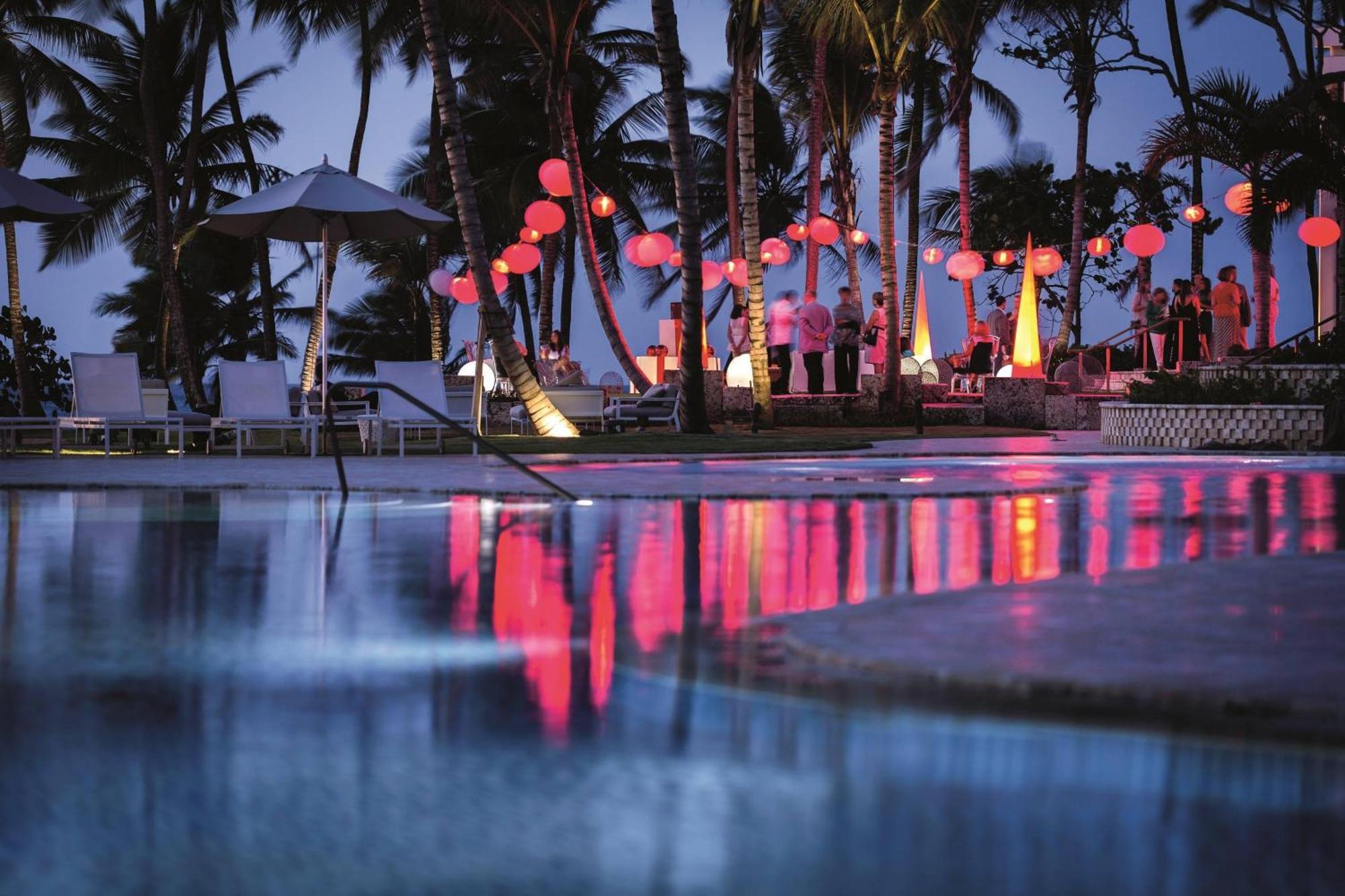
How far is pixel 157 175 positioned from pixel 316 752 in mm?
24921

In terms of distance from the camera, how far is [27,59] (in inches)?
1248

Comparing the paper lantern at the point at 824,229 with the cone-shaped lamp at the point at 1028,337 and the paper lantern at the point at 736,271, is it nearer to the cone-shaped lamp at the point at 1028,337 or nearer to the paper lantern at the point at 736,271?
the paper lantern at the point at 736,271

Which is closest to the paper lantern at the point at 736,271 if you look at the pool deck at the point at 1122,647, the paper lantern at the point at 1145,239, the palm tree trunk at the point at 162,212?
the paper lantern at the point at 1145,239

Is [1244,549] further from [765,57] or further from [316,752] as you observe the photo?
[765,57]

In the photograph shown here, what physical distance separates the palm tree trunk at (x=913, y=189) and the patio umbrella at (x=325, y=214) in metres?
17.0

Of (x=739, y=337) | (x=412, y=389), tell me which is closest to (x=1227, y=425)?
(x=412, y=389)

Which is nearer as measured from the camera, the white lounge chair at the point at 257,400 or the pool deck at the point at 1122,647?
the pool deck at the point at 1122,647

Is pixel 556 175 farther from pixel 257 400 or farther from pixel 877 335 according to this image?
pixel 877 335

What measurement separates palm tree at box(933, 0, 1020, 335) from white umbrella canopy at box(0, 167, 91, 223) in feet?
41.6

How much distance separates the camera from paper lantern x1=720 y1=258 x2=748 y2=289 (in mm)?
29469

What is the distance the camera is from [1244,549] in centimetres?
718

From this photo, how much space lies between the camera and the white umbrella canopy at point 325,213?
16328 mm

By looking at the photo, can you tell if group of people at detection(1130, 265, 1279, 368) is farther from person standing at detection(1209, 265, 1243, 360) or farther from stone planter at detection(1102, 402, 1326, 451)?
stone planter at detection(1102, 402, 1326, 451)

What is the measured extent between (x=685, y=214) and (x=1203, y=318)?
37.0 ft
